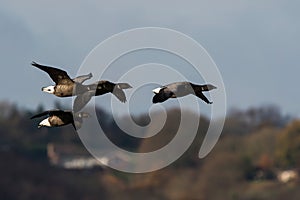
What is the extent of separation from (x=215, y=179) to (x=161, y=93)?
8188 centimetres

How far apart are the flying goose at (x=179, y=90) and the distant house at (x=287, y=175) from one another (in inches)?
3875

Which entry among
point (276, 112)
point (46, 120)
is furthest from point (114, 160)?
point (46, 120)

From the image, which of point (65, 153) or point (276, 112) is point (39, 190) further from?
point (276, 112)

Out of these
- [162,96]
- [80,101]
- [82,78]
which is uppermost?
[162,96]

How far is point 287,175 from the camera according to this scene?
405 ft

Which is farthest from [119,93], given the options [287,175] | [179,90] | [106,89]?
[287,175]

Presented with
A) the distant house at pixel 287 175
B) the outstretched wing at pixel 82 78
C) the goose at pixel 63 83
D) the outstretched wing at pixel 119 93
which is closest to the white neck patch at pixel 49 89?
the goose at pixel 63 83

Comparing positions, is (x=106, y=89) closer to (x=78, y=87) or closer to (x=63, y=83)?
(x=78, y=87)

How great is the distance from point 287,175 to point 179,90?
104m

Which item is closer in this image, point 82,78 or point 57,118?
point 82,78

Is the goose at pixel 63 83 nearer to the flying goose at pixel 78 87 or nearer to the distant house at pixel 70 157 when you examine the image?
the flying goose at pixel 78 87

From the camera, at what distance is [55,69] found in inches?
842

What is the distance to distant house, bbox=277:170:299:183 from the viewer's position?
11984cm

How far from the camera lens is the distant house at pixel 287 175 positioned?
120 m
